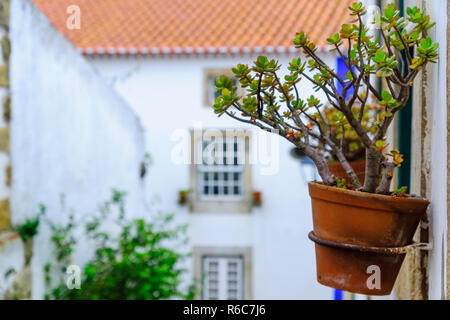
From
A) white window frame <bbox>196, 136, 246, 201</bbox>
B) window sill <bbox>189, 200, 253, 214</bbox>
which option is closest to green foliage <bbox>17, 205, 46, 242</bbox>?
window sill <bbox>189, 200, 253, 214</bbox>

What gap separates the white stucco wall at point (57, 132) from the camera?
459 cm

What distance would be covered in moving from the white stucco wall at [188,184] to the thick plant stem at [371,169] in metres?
7.78

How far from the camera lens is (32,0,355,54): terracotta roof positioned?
9070mm

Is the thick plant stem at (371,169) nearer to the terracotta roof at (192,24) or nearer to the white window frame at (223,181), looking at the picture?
the terracotta roof at (192,24)

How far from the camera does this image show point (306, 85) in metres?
4.72

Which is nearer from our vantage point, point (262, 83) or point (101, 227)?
point (262, 83)

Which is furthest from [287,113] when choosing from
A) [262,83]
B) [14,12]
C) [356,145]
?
[14,12]

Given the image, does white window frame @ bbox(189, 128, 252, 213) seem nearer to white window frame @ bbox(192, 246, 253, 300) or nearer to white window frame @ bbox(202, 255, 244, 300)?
white window frame @ bbox(192, 246, 253, 300)
